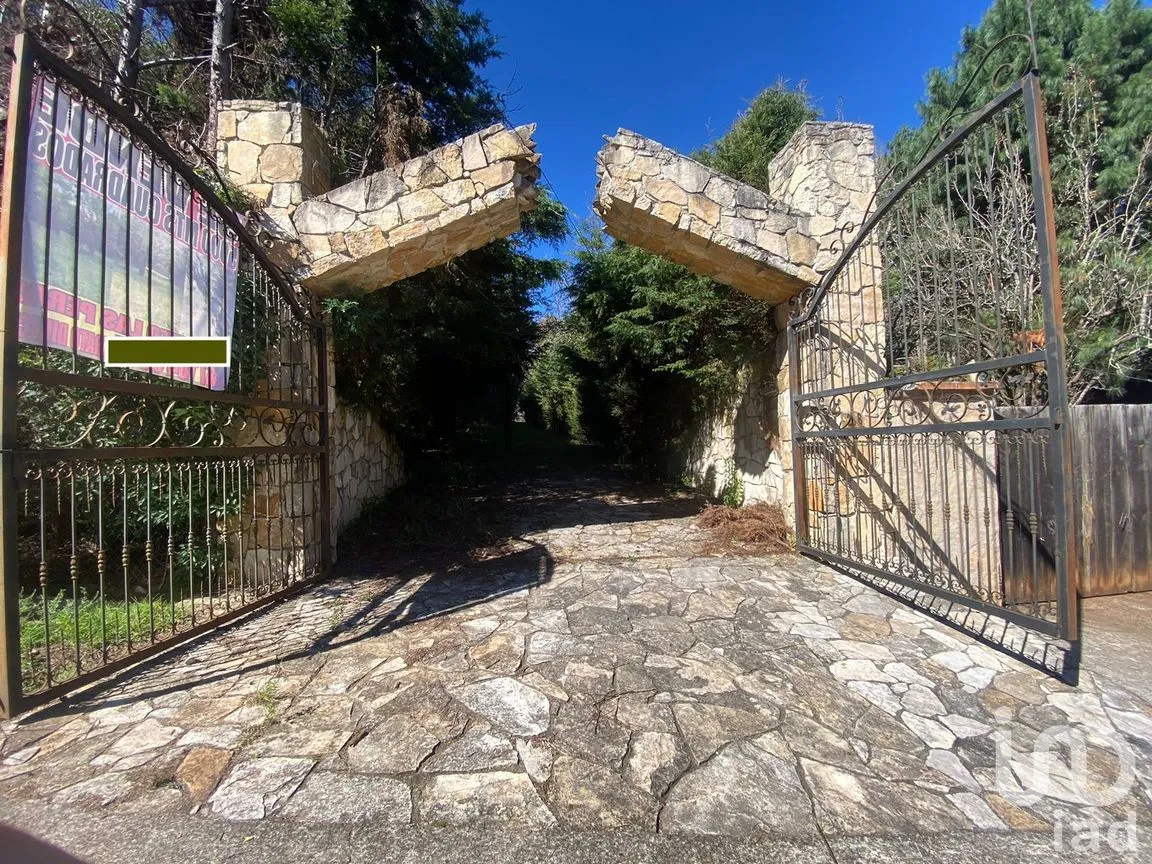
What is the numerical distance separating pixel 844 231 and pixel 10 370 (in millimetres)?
5175

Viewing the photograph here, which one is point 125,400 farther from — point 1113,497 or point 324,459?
point 1113,497

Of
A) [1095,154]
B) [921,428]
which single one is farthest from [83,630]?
[1095,154]

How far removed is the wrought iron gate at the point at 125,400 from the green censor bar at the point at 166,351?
0.06 m

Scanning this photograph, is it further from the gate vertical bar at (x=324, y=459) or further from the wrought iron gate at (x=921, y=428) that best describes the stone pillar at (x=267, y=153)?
the wrought iron gate at (x=921, y=428)

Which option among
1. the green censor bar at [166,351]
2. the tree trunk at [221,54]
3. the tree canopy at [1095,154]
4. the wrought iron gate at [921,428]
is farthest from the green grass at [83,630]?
the tree canopy at [1095,154]

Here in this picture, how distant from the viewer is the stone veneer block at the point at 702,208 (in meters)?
4.07

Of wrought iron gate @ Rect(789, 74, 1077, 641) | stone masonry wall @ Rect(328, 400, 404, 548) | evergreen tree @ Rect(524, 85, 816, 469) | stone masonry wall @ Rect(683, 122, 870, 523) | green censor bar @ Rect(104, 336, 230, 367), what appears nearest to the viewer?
green censor bar @ Rect(104, 336, 230, 367)

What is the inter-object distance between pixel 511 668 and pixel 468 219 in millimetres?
3213

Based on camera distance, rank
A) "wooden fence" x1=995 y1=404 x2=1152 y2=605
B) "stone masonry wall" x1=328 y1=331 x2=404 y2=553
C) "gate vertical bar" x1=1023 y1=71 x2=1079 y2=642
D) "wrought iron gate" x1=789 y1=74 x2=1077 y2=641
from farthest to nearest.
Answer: "stone masonry wall" x1=328 y1=331 x2=404 y2=553
"wooden fence" x1=995 y1=404 x2=1152 y2=605
"wrought iron gate" x1=789 y1=74 x2=1077 y2=641
"gate vertical bar" x1=1023 y1=71 x2=1079 y2=642

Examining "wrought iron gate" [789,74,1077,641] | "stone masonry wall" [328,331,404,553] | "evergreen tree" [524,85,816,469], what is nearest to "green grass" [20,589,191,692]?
"stone masonry wall" [328,331,404,553]

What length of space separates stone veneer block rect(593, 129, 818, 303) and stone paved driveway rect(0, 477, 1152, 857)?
2745 millimetres

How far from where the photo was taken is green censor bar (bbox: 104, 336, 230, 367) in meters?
2.38

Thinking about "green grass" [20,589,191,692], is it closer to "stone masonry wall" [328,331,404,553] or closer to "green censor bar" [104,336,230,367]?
"green censor bar" [104,336,230,367]

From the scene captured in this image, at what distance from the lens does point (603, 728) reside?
79.1 inches
